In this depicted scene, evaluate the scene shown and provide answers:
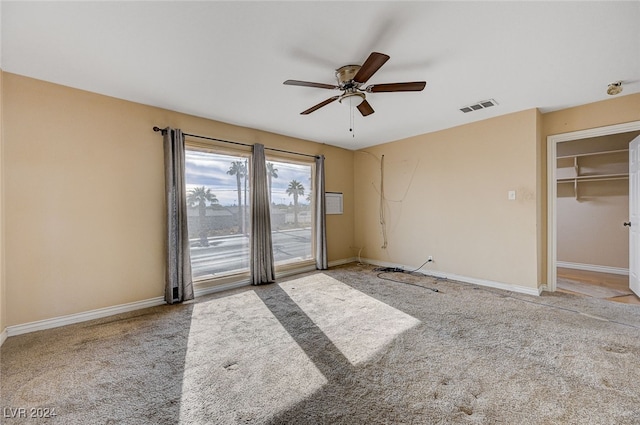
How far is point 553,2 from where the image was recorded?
5.72 ft

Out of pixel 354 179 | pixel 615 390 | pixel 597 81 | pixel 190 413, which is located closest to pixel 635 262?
pixel 597 81

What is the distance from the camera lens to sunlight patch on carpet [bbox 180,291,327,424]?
64.2 inches

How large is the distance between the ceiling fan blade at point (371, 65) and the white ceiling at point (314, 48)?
0.25m

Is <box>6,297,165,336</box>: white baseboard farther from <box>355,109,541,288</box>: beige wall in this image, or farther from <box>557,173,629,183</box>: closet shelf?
<box>557,173,629,183</box>: closet shelf

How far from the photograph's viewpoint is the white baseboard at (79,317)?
2.58m

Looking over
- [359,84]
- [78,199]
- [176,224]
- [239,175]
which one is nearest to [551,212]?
[359,84]

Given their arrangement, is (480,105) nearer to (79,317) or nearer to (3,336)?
(79,317)

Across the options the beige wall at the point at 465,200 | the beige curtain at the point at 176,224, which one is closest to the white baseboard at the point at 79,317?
the beige curtain at the point at 176,224

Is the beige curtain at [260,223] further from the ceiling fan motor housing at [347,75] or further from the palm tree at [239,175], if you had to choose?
the ceiling fan motor housing at [347,75]

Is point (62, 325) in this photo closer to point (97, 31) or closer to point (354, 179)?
point (97, 31)

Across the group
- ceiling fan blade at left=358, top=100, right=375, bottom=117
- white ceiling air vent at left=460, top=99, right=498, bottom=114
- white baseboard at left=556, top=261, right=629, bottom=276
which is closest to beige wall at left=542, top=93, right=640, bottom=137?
white ceiling air vent at left=460, top=99, right=498, bottom=114

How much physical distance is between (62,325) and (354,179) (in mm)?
5221

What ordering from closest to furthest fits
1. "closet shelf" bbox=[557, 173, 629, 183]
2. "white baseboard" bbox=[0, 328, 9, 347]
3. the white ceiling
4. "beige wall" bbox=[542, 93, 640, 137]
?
the white ceiling → "white baseboard" bbox=[0, 328, 9, 347] → "beige wall" bbox=[542, 93, 640, 137] → "closet shelf" bbox=[557, 173, 629, 183]

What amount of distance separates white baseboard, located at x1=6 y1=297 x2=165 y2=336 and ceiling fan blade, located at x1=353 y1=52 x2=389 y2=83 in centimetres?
357
